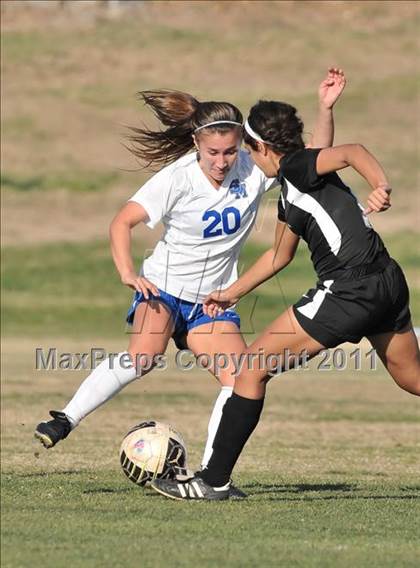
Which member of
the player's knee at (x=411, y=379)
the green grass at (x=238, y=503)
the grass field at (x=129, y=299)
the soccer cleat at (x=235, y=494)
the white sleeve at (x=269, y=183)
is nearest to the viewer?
the green grass at (x=238, y=503)

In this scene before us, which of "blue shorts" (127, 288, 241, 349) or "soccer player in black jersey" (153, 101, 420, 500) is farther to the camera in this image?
"blue shorts" (127, 288, 241, 349)

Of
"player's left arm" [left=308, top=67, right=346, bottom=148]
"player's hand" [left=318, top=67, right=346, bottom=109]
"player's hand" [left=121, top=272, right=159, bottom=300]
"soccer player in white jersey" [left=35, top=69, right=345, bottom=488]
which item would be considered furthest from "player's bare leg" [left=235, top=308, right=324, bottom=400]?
"player's hand" [left=318, top=67, right=346, bottom=109]

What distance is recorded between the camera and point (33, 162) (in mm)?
35406

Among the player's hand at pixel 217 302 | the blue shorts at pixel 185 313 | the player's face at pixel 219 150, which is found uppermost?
the player's face at pixel 219 150

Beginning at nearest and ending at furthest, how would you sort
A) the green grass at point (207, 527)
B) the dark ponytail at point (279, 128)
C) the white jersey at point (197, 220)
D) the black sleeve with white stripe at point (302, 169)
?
→ 1. the green grass at point (207, 527)
2. the black sleeve with white stripe at point (302, 169)
3. the dark ponytail at point (279, 128)
4. the white jersey at point (197, 220)

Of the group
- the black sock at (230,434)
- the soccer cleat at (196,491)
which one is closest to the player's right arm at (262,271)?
the black sock at (230,434)

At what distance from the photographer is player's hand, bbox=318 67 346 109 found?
818 centimetres

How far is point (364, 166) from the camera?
683 cm

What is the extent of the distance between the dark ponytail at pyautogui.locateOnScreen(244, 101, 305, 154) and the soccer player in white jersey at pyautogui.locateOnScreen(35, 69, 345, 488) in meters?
0.51

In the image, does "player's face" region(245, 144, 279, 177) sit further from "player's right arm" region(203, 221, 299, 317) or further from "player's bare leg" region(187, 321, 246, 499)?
"player's bare leg" region(187, 321, 246, 499)

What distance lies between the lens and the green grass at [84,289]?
25312mm

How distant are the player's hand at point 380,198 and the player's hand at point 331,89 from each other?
1537 mm

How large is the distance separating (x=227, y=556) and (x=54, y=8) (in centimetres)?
3866

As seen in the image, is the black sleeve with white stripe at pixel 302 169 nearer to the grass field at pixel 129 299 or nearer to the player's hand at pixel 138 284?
the player's hand at pixel 138 284
